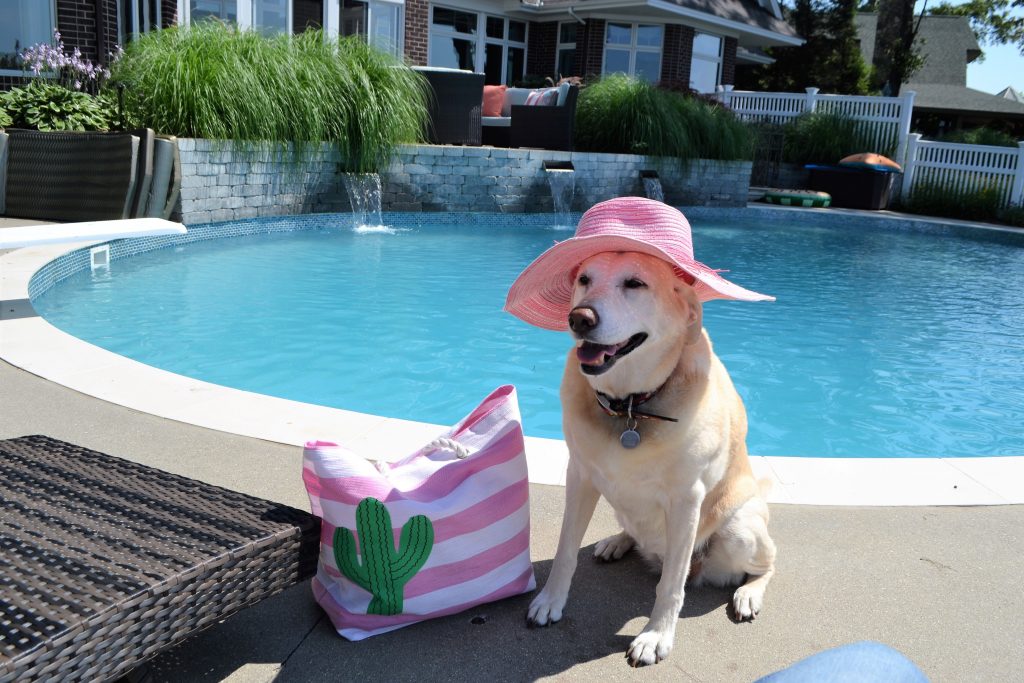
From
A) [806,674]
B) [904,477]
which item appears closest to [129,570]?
[806,674]

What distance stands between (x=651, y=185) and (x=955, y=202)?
699 cm

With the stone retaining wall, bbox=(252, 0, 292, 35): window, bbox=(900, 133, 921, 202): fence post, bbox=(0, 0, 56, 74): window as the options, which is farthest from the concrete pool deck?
bbox=(900, 133, 921, 202): fence post

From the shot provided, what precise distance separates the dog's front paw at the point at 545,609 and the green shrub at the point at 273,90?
851 centimetres

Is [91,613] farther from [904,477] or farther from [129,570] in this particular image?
[904,477]

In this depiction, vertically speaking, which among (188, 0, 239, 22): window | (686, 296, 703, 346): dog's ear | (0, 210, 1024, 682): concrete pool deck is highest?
(188, 0, 239, 22): window

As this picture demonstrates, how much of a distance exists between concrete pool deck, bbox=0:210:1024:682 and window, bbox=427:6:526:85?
57.1ft

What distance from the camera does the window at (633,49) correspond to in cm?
2248

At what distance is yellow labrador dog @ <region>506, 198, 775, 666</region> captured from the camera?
6.63ft

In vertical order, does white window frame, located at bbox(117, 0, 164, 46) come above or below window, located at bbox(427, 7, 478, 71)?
below

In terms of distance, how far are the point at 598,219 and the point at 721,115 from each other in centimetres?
1532

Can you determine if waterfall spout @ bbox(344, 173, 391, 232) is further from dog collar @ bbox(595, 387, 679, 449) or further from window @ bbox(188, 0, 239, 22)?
dog collar @ bbox(595, 387, 679, 449)

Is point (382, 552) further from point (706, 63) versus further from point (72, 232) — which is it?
point (706, 63)

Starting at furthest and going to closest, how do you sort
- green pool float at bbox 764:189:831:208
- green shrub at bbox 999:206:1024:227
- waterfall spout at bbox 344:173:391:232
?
green pool float at bbox 764:189:831:208 < green shrub at bbox 999:206:1024:227 < waterfall spout at bbox 344:173:391:232

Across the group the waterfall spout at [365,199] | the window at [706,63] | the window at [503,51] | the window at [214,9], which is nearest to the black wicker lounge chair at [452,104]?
the waterfall spout at [365,199]
